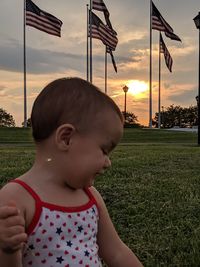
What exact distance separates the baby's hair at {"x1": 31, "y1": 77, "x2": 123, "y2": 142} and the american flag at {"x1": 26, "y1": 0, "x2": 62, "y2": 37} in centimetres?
2923

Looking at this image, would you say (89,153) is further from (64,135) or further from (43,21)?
(43,21)

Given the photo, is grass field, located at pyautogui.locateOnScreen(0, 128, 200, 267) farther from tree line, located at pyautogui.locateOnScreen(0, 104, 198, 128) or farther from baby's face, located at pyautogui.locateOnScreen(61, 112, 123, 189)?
tree line, located at pyautogui.locateOnScreen(0, 104, 198, 128)

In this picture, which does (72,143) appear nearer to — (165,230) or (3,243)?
(3,243)

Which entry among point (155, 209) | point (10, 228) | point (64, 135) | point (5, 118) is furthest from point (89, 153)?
point (5, 118)

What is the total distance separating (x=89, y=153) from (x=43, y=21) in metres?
30.2

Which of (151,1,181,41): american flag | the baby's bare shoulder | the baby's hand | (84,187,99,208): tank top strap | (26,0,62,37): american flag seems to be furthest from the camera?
(151,1,181,41): american flag

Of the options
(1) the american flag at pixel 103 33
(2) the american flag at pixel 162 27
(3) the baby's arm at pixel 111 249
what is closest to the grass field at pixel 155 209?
(3) the baby's arm at pixel 111 249

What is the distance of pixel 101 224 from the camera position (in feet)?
7.50

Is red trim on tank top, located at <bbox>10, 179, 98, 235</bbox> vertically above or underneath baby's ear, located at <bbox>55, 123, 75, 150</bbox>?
underneath

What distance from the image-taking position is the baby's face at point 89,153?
2004 millimetres

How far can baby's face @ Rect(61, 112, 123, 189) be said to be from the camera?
2.00 metres

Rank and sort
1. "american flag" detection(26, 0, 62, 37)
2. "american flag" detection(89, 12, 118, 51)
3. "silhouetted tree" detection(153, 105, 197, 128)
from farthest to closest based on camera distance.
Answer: "silhouetted tree" detection(153, 105, 197, 128)
"american flag" detection(89, 12, 118, 51)
"american flag" detection(26, 0, 62, 37)

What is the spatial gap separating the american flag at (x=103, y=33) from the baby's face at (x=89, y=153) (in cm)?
3134

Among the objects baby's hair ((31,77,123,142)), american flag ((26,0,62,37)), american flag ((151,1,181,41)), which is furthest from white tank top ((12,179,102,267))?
american flag ((151,1,181,41))
